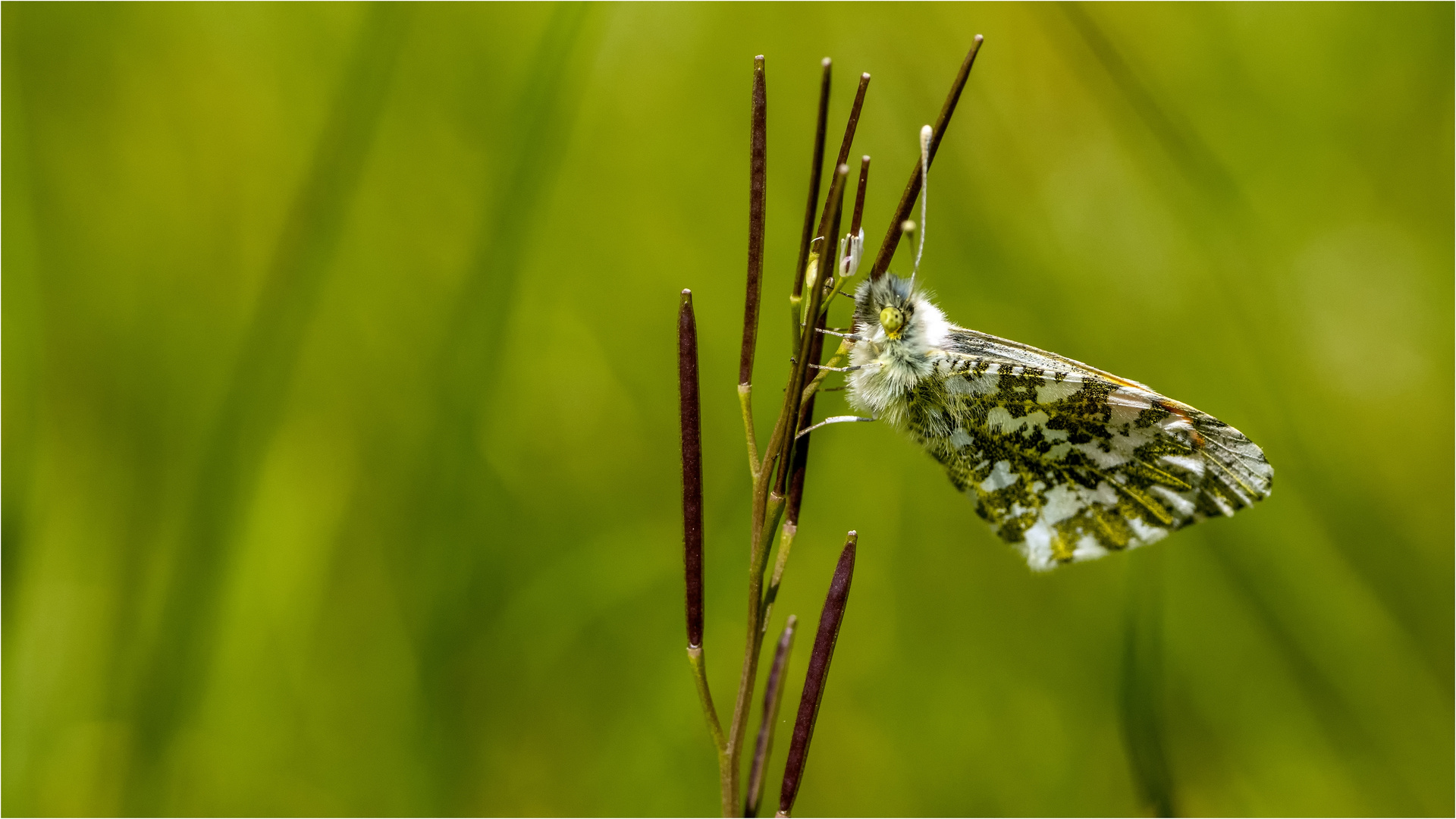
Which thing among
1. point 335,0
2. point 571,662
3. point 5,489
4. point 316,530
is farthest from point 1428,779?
point 335,0

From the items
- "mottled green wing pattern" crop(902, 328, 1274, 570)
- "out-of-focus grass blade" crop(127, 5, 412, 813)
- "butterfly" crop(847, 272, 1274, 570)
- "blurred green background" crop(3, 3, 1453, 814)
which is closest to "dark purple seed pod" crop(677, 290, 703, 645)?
"butterfly" crop(847, 272, 1274, 570)

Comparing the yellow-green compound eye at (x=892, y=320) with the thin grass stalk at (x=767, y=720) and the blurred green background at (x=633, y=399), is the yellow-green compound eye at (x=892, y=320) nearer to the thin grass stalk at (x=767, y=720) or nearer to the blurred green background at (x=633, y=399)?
the blurred green background at (x=633, y=399)

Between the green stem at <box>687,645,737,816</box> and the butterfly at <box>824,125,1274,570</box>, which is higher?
the butterfly at <box>824,125,1274,570</box>

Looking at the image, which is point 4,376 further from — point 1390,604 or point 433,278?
point 1390,604

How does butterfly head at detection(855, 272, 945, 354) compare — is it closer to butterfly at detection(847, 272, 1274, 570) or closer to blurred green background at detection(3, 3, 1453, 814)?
butterfly at detection(847, 272, 1274, 570)

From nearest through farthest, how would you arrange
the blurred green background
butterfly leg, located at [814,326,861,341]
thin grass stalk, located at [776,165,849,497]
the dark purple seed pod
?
thin grass stalk, located at [776,165,849,497]
the dark purple seed pod
butterfly leg, located at [814,326,861,341]
the blurred green background

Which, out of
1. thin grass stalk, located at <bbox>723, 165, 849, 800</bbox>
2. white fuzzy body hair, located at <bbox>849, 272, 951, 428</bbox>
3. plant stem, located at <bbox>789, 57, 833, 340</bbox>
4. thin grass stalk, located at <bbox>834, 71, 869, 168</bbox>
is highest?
thin grass stalk, located at <bbox>834, 71, 869, 168</bbox>

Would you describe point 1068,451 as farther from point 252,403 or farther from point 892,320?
point 252,403

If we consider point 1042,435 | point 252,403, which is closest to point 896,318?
point 1042,435
